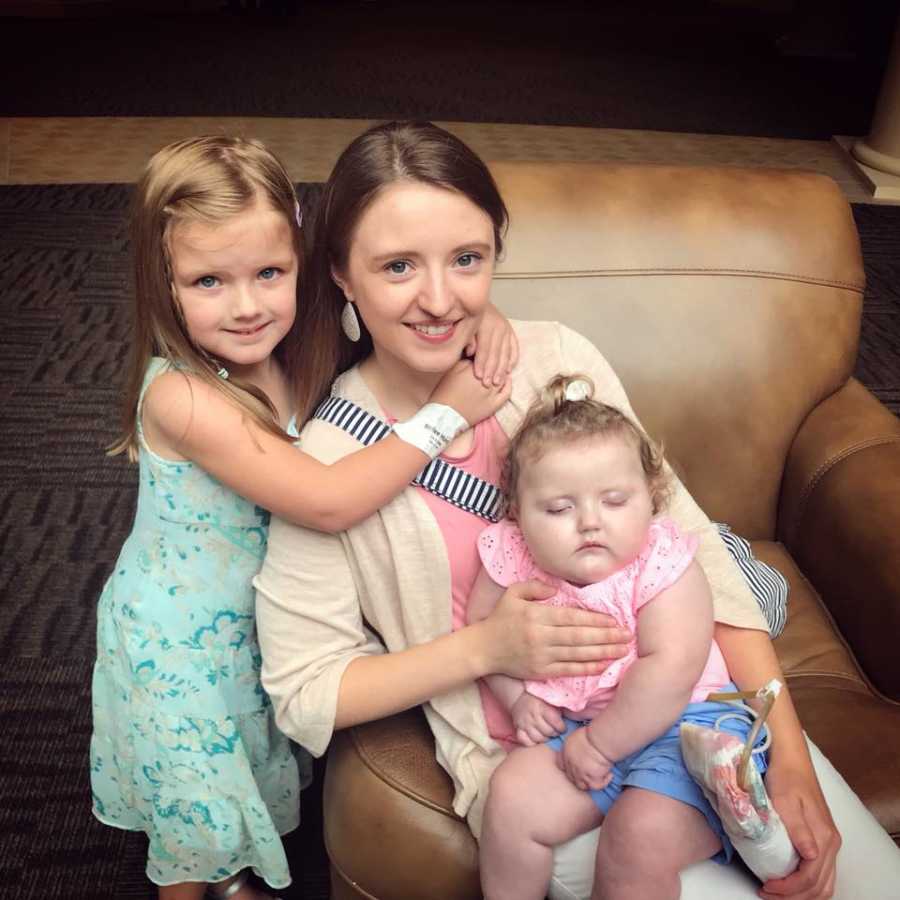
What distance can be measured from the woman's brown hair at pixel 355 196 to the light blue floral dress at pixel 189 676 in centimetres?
21

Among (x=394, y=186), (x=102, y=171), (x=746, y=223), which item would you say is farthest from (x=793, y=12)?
(x=394, y=186)

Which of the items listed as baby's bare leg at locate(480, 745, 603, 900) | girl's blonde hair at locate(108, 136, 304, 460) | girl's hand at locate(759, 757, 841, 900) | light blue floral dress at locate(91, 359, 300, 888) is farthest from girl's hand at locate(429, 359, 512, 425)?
girl's hand at locate(759, 757, 841, 900)

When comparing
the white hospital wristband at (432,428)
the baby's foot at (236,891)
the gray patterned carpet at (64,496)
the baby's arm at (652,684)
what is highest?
the white hospital wristband at (432,428)

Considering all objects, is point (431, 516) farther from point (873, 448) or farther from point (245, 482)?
point (873, 448)

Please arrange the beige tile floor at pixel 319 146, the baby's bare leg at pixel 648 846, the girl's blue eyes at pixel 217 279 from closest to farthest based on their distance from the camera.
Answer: the baby's bare leg at pixel 648 846
the girl's blue eyes at pixel 217 279
the beige tile floor at pixel 319 146

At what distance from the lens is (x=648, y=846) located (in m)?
1.05

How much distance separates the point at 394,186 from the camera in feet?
3.87

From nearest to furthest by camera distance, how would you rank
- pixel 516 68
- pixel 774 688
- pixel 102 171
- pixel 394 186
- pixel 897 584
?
pixel 774 688
pixel 394 186
pixel 897 584
pixel 102 171
pixel 516 68

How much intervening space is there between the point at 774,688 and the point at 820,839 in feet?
0.69

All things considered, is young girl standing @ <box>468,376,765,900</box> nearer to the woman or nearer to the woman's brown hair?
the woman

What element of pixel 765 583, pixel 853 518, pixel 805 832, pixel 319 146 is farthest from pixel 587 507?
pixel 319 146

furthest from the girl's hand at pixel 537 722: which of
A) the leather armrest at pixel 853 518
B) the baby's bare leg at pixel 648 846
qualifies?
the leather armrest at pixel 853 518

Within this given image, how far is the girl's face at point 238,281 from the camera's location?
124 centimetres

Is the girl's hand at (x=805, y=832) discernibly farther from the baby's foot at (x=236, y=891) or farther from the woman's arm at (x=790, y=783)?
the baby's foot at (x=236, y=891)
